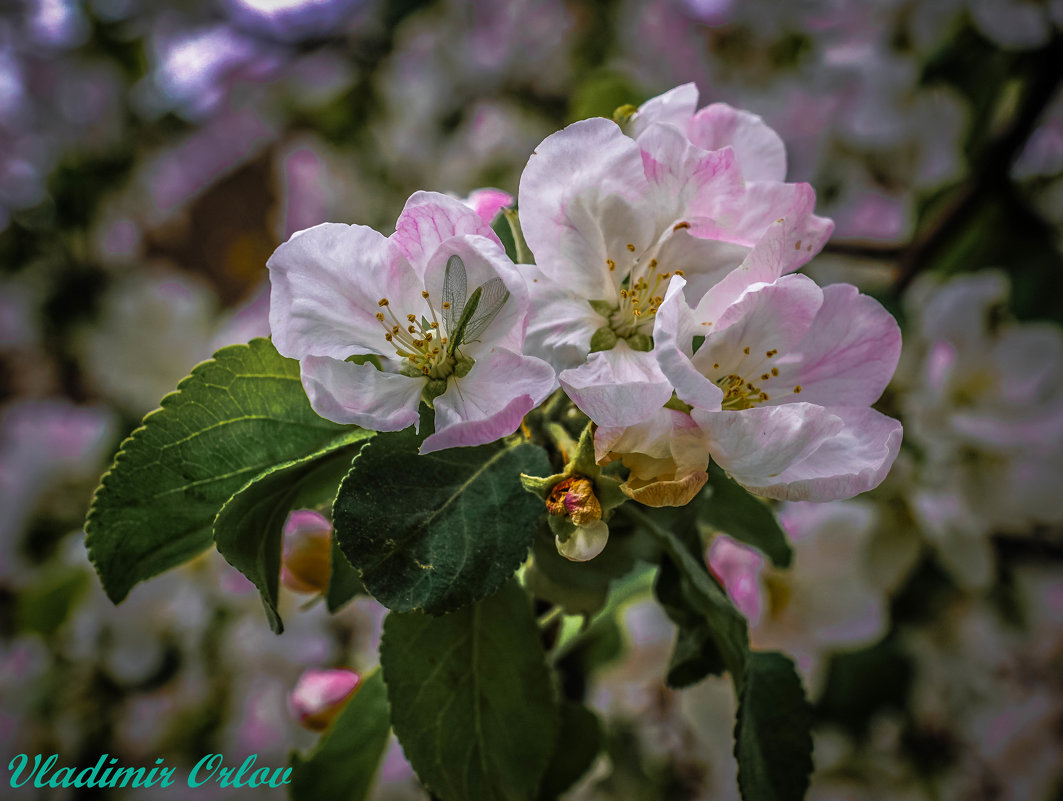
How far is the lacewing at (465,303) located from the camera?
1.16 feet

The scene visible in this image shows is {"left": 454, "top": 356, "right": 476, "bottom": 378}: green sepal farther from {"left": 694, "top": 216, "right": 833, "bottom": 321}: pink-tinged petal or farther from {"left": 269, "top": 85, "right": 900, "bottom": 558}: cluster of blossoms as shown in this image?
{"left": 694, "top": 216, "right": 833, "bottom": 321}: pink-tinged petal

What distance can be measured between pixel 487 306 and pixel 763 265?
0.42 ft

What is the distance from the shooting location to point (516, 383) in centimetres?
34

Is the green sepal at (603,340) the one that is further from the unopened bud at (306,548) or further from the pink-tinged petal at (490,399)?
the unopened bud at (306,548)

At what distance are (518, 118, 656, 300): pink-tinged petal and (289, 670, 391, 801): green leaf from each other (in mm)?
311

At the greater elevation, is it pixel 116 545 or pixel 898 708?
pixel 116 545

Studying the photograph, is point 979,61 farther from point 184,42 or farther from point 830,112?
point 184,42

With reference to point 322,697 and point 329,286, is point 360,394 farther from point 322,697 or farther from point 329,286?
point 322,697

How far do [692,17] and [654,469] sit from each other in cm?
148

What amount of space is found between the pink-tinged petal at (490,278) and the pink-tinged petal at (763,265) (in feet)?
0.28

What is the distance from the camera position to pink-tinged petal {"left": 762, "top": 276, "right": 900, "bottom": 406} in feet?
1.26

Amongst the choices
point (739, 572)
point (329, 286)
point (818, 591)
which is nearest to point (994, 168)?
point (818, 591)

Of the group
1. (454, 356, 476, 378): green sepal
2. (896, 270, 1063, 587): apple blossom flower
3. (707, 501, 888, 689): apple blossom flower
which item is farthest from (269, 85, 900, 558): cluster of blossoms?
(896, 270, 1063, 587): apple blossom flower

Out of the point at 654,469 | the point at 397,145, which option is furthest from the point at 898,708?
the point at 397,145
